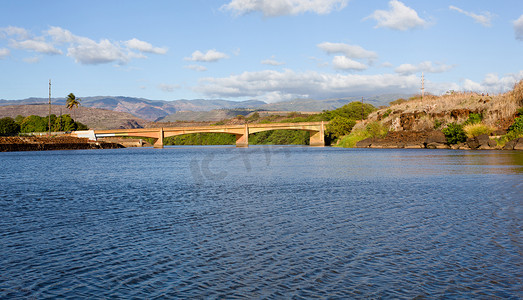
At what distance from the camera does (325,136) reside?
141 metres

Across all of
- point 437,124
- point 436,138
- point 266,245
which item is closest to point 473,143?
point 436,138

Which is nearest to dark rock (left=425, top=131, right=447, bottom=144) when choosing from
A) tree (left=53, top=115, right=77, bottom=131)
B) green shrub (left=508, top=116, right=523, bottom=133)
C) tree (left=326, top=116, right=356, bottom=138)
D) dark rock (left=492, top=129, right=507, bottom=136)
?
dark rock (left=492, top=129, right=507, bottom=136)

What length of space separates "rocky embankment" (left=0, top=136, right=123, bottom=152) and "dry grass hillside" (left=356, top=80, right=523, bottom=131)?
7449 cm

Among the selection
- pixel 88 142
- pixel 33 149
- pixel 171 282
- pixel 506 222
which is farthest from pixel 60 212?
pixel 88 142

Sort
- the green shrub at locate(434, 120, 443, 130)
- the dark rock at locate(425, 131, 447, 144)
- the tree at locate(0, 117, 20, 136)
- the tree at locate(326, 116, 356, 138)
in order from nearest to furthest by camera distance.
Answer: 1. the dark rock at locate(425, 131, 447, 144)
2. the green shrub at locate(434, 120, 443, 130)
3. the tree at locate(326, 116, 356, 138)
4. the tree at locate(0, 117, 20, 136)

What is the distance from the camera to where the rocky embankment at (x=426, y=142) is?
237 ft

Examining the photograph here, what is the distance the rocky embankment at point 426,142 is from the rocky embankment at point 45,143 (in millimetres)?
73993

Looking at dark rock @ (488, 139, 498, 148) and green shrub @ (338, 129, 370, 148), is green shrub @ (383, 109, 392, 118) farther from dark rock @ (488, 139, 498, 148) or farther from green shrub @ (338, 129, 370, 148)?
dark rock @ (488, 139, 498, 148)

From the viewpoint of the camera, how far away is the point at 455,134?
82375 mm

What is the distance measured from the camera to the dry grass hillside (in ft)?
255

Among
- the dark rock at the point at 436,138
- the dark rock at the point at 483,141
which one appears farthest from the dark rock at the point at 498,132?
the dark rock at the point at 436,138

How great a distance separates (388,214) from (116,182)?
65.6 ft

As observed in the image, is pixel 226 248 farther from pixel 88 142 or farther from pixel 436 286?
pixel 88 142

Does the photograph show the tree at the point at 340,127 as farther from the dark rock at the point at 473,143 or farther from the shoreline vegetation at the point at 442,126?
the dark rock at the point at 473,143
